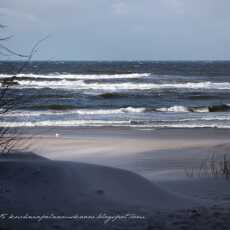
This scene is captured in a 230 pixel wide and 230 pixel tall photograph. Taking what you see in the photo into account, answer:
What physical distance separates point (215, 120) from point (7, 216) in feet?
51.4

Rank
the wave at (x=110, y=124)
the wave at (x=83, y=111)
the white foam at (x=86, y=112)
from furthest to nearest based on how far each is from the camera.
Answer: the wave at (x=83, y=111), the white foam at (x=86, y=112), the wave at (x=110, y=124)

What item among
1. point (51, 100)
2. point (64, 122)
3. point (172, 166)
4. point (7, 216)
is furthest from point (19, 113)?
point (7, 216)

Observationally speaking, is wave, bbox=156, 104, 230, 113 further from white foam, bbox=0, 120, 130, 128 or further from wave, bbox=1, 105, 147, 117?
white foam, bbox=0, 120, 130, 128

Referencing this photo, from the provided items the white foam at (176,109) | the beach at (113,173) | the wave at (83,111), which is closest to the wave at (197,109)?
the white foam at (176,109)

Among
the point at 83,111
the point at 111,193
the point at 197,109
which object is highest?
the point at 111,193

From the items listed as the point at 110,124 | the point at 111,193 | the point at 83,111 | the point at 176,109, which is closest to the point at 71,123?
the point at 110,124

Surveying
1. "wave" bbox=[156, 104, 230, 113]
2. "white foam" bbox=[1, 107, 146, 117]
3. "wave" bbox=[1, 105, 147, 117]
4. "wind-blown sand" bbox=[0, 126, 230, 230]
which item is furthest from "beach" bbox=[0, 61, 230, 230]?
"wave" bbox=[156, 104, 230, 113]

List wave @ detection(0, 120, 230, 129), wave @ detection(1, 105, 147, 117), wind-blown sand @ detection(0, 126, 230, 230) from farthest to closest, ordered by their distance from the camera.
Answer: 1. wave @ detection(1, 105, 147, 117)
2. wave @ detection(0, 120, 230, 129)
3. wind-blown sand @ detection(0, 126, 230, 230)

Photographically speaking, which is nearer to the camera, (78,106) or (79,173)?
(79,173)

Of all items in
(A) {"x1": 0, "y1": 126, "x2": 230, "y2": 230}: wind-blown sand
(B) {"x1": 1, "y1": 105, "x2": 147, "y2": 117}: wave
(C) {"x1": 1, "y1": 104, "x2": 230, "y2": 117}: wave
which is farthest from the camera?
(C) {"x1": 1, "y1": 104, "x2": 230, "y2": 117}: wave

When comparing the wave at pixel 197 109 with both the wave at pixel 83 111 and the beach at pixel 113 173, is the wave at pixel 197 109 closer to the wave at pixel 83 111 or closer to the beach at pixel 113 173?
the wave at pixel 83 111

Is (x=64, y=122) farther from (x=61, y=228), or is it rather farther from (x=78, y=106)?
(x=61, y=228)

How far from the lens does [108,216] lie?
6.30 metres

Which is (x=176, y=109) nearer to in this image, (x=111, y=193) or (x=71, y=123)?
(x=71, y=123)
